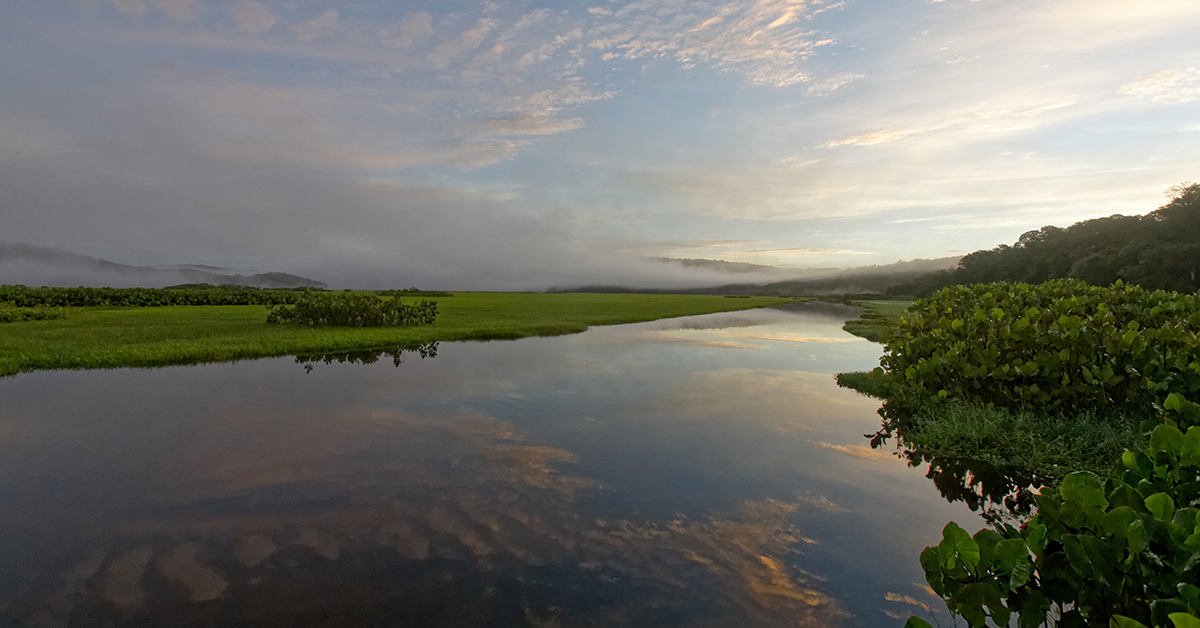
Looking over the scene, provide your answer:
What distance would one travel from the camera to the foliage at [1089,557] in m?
2.97

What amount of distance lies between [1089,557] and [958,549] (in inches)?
26.4

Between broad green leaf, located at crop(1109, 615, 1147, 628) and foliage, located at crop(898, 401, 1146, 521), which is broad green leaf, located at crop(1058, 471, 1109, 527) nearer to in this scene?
broad green leaf, located at crop(1109, 615, 1147, 628)

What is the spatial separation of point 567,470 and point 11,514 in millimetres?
7862

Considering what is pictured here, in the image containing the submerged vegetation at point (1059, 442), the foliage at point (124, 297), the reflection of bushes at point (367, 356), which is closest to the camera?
the submerged vegetation at point (1059, 442)

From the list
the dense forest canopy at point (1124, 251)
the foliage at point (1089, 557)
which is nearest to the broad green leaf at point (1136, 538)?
the foliage at point (1089, 557)

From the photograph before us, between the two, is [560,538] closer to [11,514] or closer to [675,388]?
[11,514]

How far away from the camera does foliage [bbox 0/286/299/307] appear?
4712 cm

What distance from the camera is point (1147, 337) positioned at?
10.6 m

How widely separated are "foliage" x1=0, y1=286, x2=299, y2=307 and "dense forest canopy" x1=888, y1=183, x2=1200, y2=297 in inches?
3128

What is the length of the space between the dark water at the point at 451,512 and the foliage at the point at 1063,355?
7.90 ft

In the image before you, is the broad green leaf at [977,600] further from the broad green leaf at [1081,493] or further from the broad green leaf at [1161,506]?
the broad green leaf at [1161,506]

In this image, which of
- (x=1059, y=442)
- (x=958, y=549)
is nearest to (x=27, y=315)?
(x=958, y=549)

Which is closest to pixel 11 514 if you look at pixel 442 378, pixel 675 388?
pixel 442 378

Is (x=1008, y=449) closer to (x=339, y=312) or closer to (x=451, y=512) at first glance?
(x=451, y=512)
